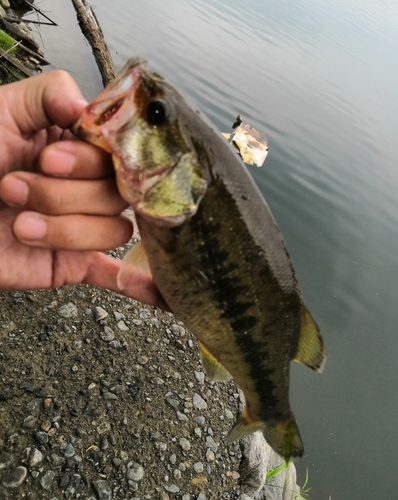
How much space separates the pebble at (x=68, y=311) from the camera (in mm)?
4000

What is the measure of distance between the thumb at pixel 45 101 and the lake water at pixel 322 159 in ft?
18.2

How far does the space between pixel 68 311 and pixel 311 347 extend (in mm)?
2518

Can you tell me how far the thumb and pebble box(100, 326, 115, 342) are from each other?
2.48 meters

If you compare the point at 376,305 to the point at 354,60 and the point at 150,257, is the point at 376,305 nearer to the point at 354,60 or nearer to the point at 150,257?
the point at 150,257

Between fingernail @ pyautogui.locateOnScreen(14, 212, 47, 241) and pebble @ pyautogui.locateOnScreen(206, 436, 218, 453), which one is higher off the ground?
fingernail @ pyautogui.locateOnScreen(14, 212, 47, 241)

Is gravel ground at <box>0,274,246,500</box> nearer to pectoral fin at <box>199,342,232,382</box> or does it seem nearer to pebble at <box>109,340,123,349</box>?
pebble at <box>109,340,123,349</box>

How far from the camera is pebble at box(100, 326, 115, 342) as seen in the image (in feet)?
13.3

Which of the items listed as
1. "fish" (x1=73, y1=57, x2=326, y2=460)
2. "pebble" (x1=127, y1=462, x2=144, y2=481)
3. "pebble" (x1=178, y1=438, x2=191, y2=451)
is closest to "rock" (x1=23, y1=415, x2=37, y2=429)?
"pebble" (x1=127, y1=462, x2=144, y2=481)

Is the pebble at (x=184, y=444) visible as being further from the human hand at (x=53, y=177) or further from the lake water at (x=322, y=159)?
the lake water at (x=322, y=159)

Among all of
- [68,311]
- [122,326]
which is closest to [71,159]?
[68,311]

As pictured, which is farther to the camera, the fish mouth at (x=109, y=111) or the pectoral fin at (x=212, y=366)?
the pectoral fin at (x=212, y=366)

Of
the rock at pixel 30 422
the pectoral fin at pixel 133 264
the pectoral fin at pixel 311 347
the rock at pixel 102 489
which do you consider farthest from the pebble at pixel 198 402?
the pectoral fin at pixel 133 264

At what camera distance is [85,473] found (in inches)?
120

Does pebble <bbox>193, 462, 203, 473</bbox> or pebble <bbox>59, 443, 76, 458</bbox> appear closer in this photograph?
pebble <bbox>59, 443, 76, 458</bbox>
